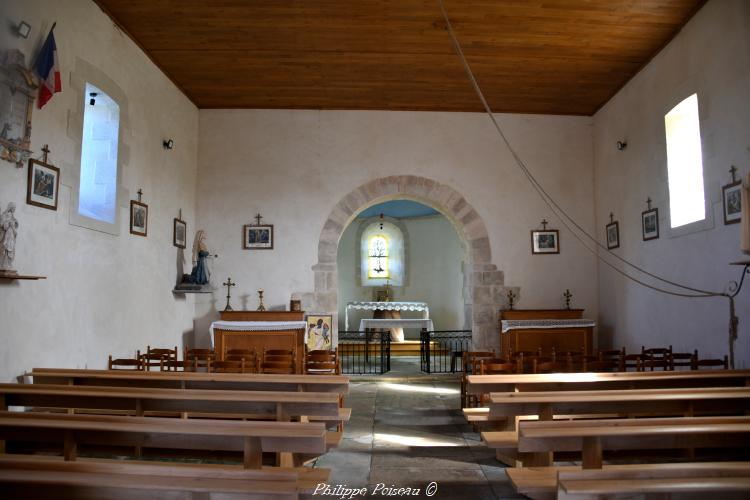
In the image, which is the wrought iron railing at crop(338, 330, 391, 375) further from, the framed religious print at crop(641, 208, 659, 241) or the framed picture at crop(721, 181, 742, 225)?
the framed picture at crop(721, 181, 742, 225)

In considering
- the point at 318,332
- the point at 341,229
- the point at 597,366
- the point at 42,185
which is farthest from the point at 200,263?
the point at 597,366

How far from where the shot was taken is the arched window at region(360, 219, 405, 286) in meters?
15.0

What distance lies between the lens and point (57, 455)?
4199 mm

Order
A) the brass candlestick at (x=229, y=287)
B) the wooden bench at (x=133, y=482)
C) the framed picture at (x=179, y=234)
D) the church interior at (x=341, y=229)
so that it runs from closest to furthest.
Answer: the wooden bench at (x=133, y=482), the church interior at (x=341, y=229), the framed picture at (x=179, y=234), the brass candlestick at (x=229, y=287)

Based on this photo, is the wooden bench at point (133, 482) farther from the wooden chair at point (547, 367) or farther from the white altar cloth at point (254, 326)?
the white altar cloth at point (254, 326)

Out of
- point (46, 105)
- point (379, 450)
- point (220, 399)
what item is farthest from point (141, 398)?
point (46, 105)

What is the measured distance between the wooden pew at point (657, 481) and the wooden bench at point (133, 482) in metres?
0.99

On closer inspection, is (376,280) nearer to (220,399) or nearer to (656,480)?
(220,399)

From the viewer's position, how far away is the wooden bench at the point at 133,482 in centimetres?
186

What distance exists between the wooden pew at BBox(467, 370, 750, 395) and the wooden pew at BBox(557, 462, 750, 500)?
1866 mm

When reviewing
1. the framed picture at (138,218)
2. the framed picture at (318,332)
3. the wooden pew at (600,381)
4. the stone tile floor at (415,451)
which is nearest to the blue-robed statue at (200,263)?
the framed picture at (138,218)

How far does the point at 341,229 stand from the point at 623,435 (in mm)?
7585

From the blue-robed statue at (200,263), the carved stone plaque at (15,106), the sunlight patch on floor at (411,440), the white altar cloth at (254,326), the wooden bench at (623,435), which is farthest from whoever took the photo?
the blue-robed statue at (200,263)

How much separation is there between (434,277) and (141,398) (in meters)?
12.0
